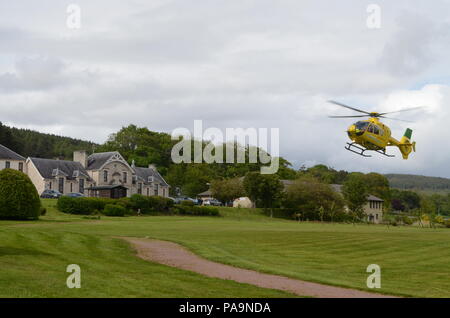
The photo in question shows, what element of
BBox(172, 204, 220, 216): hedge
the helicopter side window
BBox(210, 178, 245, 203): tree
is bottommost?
BBox(172, 204, 220, 216): hedge

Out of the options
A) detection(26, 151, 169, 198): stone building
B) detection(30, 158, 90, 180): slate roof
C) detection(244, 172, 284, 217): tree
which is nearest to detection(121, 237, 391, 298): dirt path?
detection(26, 151, 169, 198): stone building

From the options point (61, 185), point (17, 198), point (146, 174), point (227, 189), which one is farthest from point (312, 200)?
point (17, 198)

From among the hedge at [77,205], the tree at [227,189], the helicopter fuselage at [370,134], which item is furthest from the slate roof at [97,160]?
the helicopter fuselage at [370,134]

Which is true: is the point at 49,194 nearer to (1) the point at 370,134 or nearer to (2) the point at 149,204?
(2) the point at 149,204

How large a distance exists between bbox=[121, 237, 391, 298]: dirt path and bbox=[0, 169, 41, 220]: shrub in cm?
2342

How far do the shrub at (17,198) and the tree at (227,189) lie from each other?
177 feet

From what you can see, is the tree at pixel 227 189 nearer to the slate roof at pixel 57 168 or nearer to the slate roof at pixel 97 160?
the slate roof at pixel 97 160

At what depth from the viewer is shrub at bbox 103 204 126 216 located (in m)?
67.2

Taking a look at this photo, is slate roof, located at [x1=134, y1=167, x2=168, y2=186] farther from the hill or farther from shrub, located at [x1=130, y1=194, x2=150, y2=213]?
the hill
